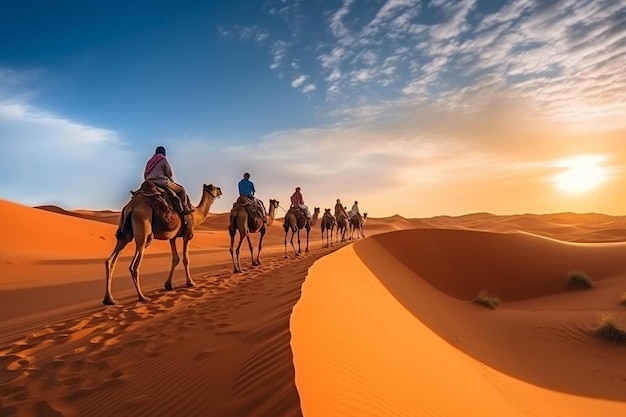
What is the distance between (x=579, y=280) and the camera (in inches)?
622

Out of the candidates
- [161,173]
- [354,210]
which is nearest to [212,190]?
[161,173]

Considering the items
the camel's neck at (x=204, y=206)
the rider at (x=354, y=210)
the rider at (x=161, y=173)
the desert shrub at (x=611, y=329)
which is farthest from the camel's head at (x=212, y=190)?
the rider at (x=354, y=210)

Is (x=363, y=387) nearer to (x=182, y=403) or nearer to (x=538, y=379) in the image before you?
(x=182, y=403)

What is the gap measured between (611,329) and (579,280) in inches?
258

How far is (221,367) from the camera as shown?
4211 millimetres

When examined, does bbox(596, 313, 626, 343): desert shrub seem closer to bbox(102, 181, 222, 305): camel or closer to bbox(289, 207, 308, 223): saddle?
bbox(102, 181, 222, 305): camel

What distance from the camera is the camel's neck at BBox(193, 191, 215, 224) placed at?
1055cm

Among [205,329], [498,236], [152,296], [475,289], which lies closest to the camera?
[205,329]

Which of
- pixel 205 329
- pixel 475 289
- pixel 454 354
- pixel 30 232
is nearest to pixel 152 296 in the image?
pixel 205 329

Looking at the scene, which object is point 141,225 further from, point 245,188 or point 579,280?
point 579,280

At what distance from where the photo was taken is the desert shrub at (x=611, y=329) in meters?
10.0

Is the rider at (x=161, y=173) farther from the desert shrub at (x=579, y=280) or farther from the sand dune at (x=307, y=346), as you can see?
the desert shrub at (x=579, y=280)

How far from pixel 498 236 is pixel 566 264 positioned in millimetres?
4768

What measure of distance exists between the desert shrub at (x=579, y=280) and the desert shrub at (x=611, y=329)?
584 centimetres
